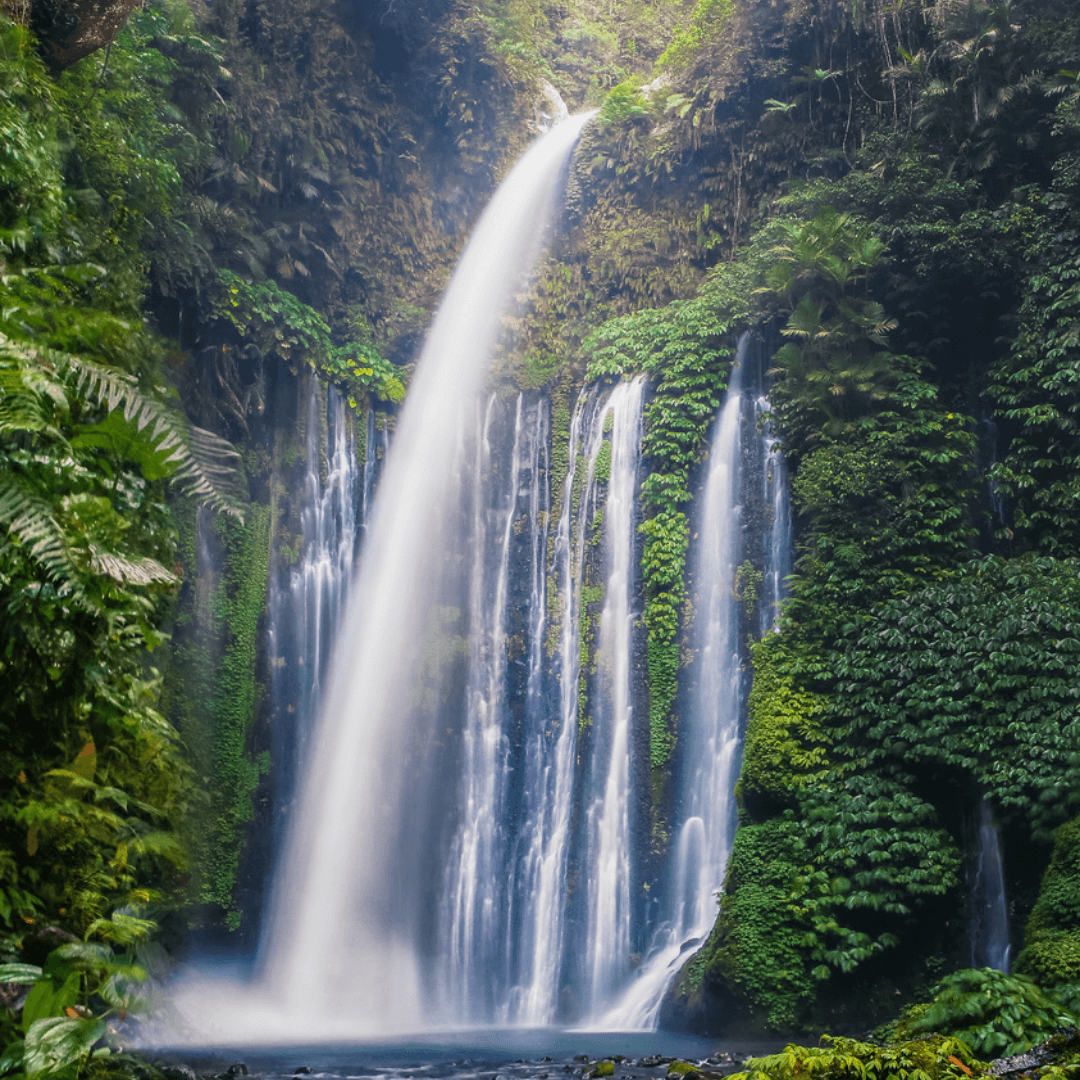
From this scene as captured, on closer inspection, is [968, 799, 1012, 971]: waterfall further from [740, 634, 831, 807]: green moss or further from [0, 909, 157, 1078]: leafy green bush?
[0, 909, 157, 1078]: leafy green bush

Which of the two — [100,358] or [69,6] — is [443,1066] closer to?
[100,358]

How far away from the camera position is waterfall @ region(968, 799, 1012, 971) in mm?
8219

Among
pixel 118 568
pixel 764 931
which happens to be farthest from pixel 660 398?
pixel 118 568

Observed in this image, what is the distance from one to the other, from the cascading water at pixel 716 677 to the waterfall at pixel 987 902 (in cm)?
322

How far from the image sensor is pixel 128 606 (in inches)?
134

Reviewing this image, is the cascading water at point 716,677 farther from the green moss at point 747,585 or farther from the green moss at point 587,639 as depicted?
the green moss at point 587,639

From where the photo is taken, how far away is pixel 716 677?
1215 cm

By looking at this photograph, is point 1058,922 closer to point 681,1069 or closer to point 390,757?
point 681,1069

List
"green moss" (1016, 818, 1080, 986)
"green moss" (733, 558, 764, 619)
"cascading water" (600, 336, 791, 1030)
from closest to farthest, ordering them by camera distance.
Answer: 1. "green moss" (1016, 818, 1080, 986)
2. "cascading water" (600, 336, 791, 1030)
3. "green moss" (733, 558, 764, 619)

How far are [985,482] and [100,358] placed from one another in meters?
10.8

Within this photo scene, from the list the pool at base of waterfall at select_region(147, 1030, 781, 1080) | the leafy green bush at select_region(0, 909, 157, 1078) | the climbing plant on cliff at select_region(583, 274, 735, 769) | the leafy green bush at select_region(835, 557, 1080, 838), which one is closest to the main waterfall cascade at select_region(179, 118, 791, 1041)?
the climbing plant on cliff at select_region(583, 274, 735, 769)

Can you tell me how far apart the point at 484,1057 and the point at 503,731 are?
5.58 meters

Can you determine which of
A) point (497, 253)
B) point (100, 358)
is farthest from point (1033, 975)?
point (497, 253)

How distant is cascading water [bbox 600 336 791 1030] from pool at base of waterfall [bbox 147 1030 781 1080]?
4.65 feet
